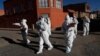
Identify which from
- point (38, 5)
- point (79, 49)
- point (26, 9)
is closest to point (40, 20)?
point (79, 49)

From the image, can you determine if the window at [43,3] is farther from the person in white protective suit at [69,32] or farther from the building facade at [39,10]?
the person in white protective suit at [69,32]

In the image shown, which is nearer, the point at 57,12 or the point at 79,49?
the point at 79,49

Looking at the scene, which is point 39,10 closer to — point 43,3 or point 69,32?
point 43,3

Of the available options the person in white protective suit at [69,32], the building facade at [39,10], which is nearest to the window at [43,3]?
the building facade at [39,10]

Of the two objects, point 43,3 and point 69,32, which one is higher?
point 43,3

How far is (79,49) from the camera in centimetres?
1391

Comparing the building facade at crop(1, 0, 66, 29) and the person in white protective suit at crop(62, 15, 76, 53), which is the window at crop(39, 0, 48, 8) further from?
the person in white protective suit at crop(62, 15, 76, 53)

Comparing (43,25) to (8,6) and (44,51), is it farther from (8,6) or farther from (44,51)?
(8,6)

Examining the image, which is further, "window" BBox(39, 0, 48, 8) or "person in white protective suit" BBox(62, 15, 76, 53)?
"window" BBox(39, 0, 48, 8)

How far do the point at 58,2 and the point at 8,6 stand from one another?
1414cm

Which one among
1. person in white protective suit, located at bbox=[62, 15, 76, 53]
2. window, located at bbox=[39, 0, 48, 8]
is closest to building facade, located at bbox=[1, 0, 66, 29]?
window, located at bbox=[39, 0, 48, 8]

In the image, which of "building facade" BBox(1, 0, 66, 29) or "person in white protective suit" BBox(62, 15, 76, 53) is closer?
"person in white protective suit" BBox(62, 15, 76, 53)

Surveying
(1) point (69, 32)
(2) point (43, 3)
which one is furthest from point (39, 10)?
(1) point (69, 32)

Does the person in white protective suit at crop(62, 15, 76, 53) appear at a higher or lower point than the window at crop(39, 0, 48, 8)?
lower
